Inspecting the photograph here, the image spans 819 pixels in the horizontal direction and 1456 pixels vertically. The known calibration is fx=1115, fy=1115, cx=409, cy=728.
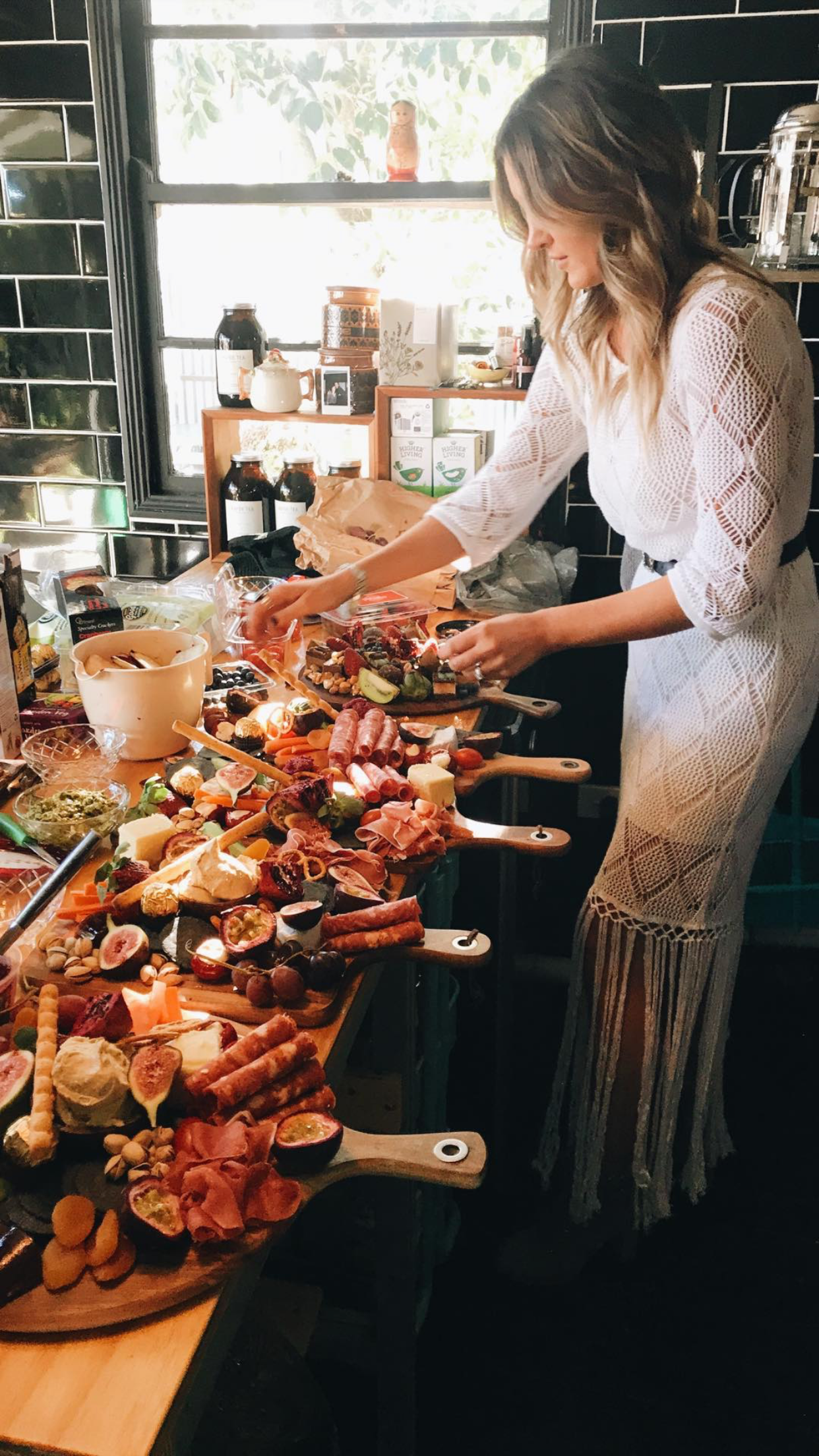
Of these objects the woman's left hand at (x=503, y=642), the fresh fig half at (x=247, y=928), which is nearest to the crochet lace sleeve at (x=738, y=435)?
the woman's left hand at (x=503, y=642)

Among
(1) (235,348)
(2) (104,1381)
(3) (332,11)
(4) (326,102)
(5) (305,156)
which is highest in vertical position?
(3) (332,11)

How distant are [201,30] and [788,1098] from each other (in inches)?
129

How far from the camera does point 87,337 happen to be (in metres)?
3.49

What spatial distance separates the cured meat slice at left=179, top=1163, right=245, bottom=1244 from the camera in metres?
0.88

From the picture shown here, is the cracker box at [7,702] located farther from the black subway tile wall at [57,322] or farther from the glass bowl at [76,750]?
the black subway tile wall at [57,322]

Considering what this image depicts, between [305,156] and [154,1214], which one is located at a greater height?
[305,156]

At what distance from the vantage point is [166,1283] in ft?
2.81

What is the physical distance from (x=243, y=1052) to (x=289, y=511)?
2.12m

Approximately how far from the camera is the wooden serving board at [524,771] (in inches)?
67.8

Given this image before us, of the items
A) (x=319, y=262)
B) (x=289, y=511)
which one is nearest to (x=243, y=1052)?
(x=289, y=511)

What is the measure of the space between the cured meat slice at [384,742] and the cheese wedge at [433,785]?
0.22ft

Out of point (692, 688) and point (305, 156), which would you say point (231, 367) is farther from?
point (692, 688)

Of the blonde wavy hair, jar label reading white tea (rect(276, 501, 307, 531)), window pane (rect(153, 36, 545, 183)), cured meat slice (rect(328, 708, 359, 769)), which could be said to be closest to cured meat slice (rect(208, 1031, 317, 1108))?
cured meat slice (rect(328, 708, 359, 769))

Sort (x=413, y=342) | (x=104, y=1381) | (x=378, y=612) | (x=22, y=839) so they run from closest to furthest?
(x=104, y=1381), (x=22, y=839), (x=378, y=612), (x=413, y=342)
